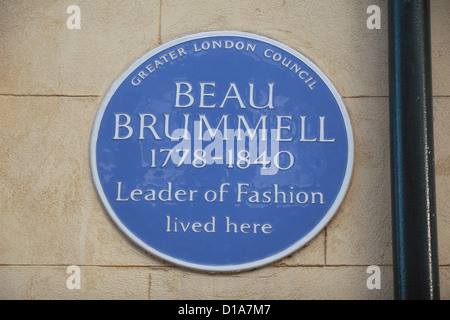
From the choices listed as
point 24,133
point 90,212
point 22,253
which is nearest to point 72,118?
point 24,133

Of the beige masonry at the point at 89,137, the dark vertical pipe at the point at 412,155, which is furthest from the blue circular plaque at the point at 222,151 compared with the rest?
the dark vertical pipe at the point at 412,155

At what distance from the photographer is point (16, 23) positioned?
435 centimetres

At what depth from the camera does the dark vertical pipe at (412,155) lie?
364cm

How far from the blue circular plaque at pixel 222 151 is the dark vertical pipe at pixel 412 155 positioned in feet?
1.37

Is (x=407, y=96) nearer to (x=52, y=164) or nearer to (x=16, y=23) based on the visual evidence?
(x=52, y=164)

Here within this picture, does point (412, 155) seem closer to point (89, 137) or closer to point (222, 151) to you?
point (222, 151)

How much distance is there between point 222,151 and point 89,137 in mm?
949

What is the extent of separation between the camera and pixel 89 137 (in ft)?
13.7

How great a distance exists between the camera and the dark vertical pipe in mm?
3637

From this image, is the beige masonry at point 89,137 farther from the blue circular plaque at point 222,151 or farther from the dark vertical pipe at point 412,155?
the dark vertical pipe at point 412,155

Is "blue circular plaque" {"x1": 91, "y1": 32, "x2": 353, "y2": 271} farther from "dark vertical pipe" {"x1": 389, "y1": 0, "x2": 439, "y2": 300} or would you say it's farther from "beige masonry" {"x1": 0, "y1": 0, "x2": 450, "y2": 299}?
"dark vertical pipe" {"x1": 389, "y1": 0, "x2": 439, "y2": 300}

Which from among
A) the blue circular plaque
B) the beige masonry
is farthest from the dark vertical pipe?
the blue circular plaque

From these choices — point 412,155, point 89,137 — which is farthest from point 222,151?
point 412,155
